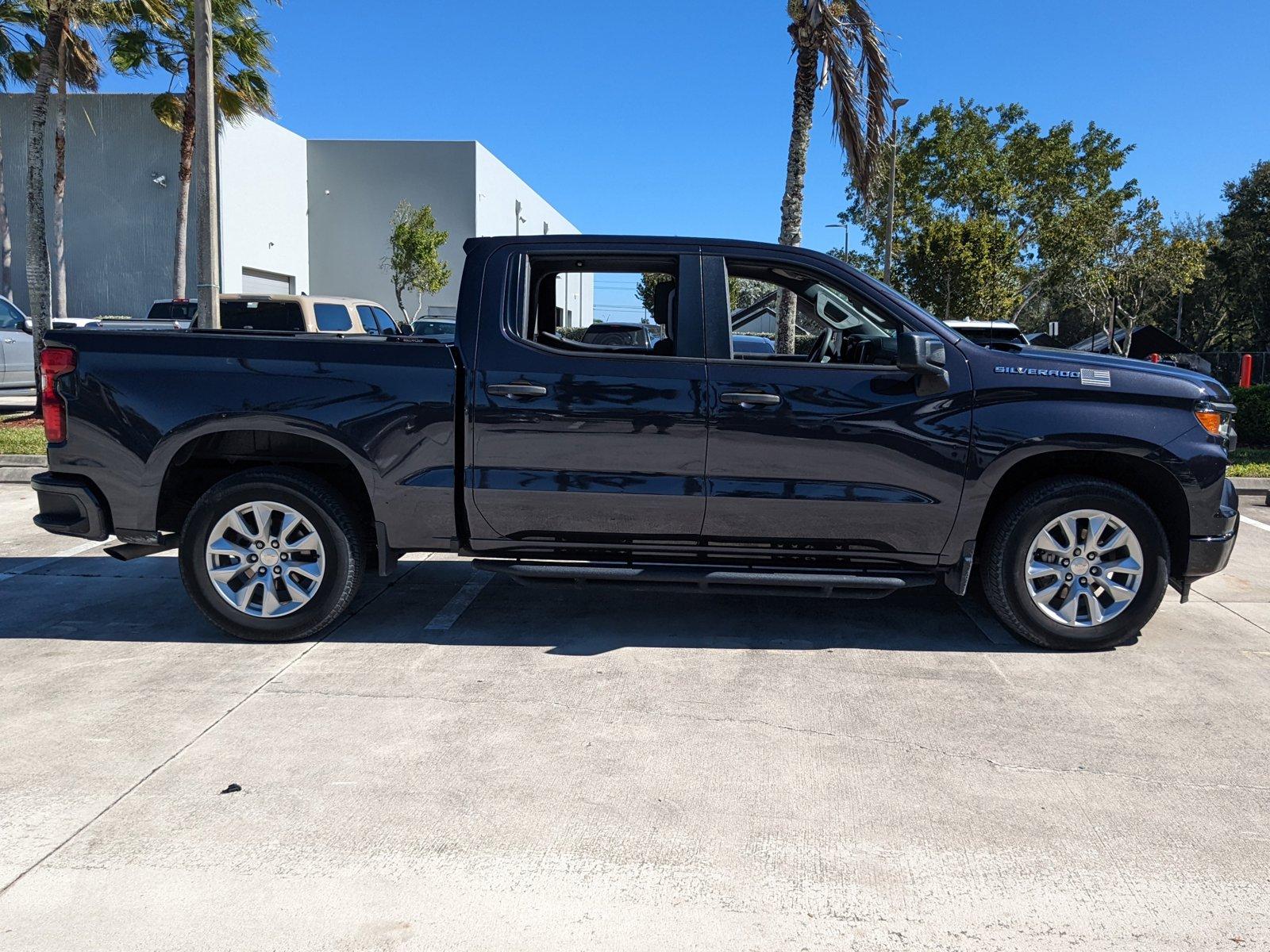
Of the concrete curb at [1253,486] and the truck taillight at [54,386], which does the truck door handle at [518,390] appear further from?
the concrete curb at [1253,486]

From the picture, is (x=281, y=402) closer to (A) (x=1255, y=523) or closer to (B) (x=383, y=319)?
(A) (x=1255, y=523)

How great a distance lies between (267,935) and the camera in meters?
2.64

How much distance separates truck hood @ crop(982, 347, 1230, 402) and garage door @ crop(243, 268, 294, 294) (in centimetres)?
3099

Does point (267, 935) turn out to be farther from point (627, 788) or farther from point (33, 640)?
point (33, 640)

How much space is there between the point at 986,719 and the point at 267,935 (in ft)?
9.32

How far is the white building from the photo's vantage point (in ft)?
97.5

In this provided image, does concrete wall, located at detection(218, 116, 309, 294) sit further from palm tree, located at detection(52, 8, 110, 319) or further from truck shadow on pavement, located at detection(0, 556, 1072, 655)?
truck shadow on pavement, located at detection(0, 556, 1072, 655)

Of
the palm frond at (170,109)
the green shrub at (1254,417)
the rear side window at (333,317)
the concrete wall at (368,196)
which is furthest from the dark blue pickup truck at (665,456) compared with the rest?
the concrete wall at (368,196)

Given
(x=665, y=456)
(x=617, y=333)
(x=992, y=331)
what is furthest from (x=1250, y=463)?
(x=665, y=456)

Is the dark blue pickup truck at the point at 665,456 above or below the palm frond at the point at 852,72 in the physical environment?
below

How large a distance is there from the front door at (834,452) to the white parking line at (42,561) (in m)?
4.53

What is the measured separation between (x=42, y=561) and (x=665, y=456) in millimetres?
4637

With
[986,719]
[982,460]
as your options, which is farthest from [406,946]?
[982,460]

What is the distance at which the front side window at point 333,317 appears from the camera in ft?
44.0
